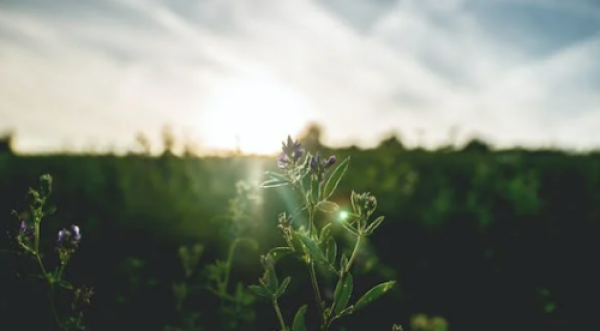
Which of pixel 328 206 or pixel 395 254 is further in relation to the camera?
pixel 395 254

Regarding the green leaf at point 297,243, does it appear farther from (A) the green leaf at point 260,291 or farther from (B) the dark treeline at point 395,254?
(B) the dark treeline at point 395,254

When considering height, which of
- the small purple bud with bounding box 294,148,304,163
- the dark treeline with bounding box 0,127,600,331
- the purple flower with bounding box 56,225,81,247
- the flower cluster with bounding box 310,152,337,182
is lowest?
the dark treeline with bounding box 0,127,600,331

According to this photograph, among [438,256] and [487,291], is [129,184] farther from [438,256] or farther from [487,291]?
[487,291]

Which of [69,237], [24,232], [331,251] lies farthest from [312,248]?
[24,232]

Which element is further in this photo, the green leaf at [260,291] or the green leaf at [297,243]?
the green leaf at [260,291]

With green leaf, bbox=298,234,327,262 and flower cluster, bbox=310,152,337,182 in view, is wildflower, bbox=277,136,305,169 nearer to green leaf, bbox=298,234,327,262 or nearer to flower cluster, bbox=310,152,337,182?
flower cluster, bbox=310,152,337,182

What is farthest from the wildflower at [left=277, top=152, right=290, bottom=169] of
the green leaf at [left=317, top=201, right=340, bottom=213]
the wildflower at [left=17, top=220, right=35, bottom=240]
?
the wildflower at [left=17, top=220, right=35, bottom=240]

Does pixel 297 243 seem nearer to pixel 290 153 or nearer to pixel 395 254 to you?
pixel 290 153

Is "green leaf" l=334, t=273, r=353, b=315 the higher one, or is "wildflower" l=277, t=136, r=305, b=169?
"wildflower" l=277, t=136, r=305, b=169

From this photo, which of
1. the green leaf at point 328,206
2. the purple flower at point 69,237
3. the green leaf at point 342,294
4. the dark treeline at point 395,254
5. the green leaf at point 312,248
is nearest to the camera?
the green leaf at point 312,248

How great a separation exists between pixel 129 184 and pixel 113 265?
1.61 meters

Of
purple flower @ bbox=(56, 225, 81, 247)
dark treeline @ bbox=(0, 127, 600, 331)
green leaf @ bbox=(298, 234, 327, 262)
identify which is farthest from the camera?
dark treeline @ bbox=(0, 127, 600, 331)

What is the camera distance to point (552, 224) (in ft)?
20.4

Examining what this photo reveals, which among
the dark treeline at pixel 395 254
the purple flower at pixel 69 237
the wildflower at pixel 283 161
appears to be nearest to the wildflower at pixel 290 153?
the wildflower at pixel 283 161
